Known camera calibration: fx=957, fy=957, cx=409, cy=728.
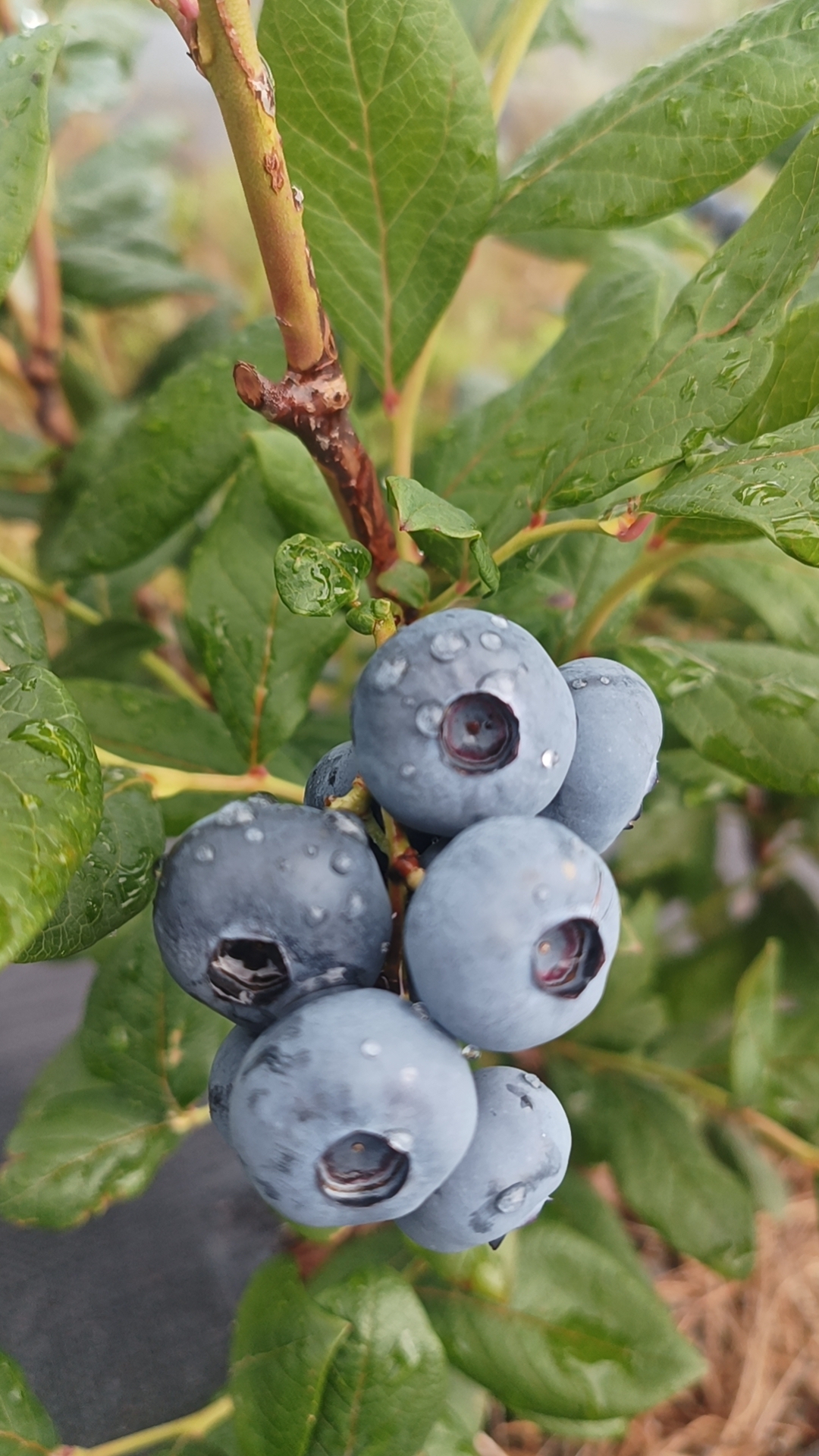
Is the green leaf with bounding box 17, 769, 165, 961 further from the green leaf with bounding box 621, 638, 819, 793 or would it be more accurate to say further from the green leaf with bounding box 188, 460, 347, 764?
the green leaf with bounding box 621, 638, 819, 793

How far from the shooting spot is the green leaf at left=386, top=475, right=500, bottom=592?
47 cm

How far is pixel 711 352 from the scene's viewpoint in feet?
1.81

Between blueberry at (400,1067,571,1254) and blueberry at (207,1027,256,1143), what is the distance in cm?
13

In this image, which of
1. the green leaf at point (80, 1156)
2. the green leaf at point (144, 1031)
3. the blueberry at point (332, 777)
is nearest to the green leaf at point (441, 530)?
the blueberry at point (332, 777)

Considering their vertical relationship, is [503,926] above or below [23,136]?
below

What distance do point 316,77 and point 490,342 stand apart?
3860 millimetres

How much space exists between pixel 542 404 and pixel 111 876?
1.62 feet

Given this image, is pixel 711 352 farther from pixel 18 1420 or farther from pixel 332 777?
pixel 18 1420

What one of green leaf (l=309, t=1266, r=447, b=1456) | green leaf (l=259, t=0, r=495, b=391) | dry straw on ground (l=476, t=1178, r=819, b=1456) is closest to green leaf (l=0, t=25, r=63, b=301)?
green leaf (l=259, t=0, r=495, b=391)

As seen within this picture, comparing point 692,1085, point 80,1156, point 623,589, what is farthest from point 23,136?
point 692,1085

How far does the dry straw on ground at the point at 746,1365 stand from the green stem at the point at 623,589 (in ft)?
3.34

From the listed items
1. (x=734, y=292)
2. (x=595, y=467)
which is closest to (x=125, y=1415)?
(x=595, y=467)

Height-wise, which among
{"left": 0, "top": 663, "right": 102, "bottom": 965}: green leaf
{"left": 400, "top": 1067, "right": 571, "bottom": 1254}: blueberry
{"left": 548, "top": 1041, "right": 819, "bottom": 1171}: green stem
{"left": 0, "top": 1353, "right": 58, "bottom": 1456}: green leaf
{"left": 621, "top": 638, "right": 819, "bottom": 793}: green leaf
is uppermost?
{"left": 0, "top": 663, "right": 102, "bottom": 965}: green leaf

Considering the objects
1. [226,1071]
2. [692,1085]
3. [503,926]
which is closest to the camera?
[503,926]
